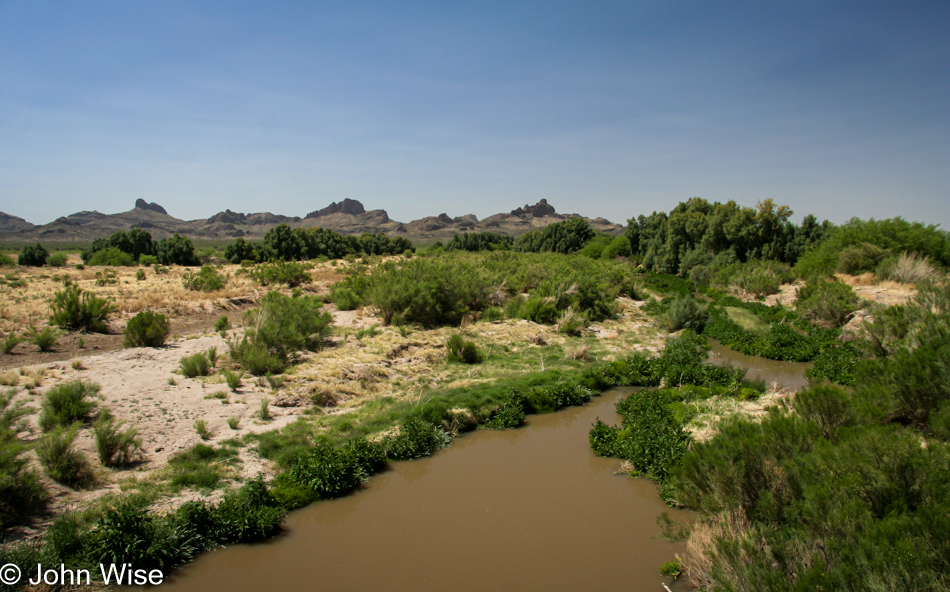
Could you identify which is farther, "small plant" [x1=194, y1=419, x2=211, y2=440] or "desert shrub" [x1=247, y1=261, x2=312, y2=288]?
"desert shrub" [x1=247, y1=261, x2=312, y2=288]

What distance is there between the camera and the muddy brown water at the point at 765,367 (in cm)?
1583

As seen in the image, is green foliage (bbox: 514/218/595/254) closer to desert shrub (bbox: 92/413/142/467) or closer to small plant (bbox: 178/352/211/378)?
small plant (bbox: 178/352/211/378)

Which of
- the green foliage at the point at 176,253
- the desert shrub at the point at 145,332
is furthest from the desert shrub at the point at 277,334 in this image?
the green foliage at the point at 176,253

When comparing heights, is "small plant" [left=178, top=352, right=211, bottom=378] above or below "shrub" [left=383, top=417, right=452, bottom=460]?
above

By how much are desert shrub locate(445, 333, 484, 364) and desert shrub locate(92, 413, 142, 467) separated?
30.4 feet

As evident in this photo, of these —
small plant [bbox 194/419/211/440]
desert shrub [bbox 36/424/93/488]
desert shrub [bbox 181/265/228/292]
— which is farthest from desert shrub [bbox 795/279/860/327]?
desert shrub [bbox 181/265/228/292]

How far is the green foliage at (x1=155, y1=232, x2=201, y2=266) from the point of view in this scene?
4988 centimetres

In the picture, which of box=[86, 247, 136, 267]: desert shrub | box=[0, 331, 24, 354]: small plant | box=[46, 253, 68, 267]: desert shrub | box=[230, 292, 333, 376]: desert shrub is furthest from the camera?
box=[86, 247, 136, 267]: desert shrub

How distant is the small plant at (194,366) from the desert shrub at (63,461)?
16.2 ft

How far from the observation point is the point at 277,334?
14.8 meters

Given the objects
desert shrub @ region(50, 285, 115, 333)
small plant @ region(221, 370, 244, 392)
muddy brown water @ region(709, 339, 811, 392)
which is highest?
desert shrub @ region(50, 285, 115, 333)

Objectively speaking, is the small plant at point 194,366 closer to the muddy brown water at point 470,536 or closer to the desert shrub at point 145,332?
the desert shrub at point 145,332

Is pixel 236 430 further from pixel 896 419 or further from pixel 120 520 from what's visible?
pixel 896 419

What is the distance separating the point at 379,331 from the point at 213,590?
42.1ft
